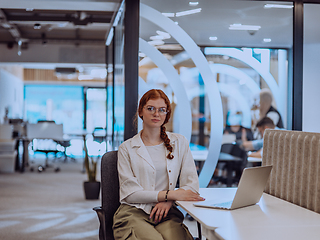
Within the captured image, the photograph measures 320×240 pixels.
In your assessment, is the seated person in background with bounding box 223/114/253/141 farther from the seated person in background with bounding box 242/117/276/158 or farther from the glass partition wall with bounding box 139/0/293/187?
the glass partition wall with bounding box 139/0/293/187

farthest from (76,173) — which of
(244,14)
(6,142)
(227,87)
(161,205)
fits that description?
(161,205)

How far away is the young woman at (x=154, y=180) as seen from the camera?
1990 mm

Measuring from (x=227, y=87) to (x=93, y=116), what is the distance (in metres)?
10.4

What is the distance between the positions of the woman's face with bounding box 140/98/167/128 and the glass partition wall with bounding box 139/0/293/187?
1012mm

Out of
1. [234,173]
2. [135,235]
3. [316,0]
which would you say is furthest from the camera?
[234,173]

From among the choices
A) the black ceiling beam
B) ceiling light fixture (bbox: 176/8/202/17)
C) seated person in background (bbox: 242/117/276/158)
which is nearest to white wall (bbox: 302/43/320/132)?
seated person in background (bbox: 242/117/276/158)

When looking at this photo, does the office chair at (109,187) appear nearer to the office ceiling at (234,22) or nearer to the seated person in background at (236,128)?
the office ceiling at (234,22)

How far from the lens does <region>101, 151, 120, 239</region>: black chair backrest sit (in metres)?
2.22

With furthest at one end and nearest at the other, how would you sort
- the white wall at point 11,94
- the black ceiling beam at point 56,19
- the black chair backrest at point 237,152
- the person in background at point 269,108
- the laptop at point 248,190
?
1. the white wall at point 11,94
2. the black ceiling beam at point 56,19
3. the black chair backrest at point 237,152
4. the person in background at point 269,108
5. the laptop at point 248,190

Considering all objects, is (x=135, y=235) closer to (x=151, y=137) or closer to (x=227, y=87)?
(x=151, y=137)

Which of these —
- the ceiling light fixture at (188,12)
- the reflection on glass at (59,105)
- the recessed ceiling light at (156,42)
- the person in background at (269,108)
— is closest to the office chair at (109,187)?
the recessed ceiling light at (156,42)

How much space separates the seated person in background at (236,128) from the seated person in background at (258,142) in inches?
2.1

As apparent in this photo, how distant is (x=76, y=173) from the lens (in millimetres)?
8156

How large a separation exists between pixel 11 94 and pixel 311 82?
32.8ft
